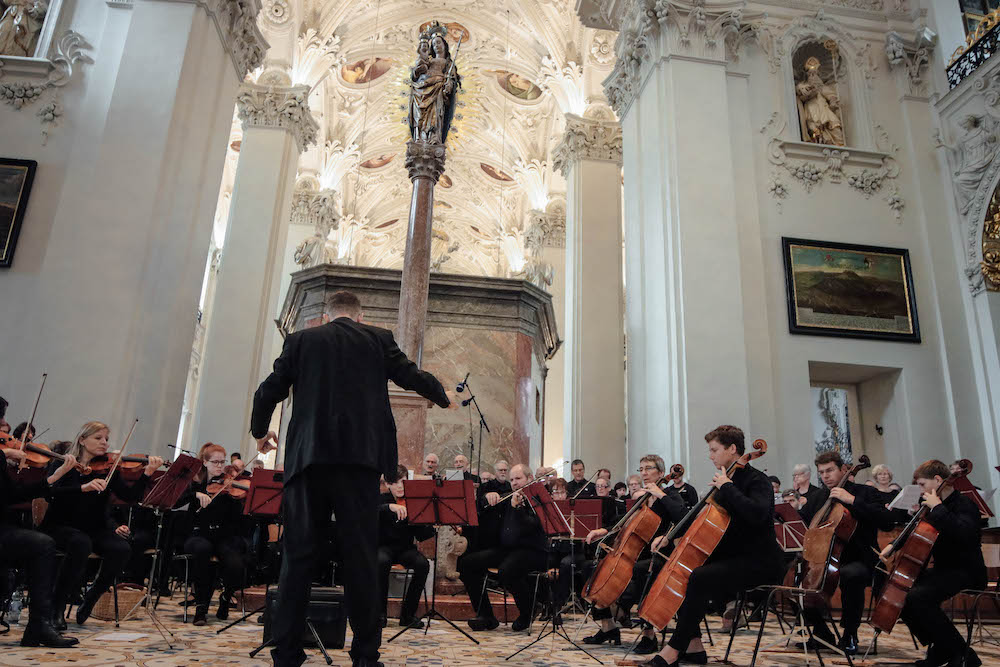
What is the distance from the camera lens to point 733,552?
4156 millimetres

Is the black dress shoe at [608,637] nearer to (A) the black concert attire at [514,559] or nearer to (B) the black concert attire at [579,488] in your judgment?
(A) the black concert attire at [514,559]

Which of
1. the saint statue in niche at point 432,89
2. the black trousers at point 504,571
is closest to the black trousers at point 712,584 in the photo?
the black trousers at point 504,571

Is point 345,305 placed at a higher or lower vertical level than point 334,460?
higher

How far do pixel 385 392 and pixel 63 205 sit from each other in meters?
6.72

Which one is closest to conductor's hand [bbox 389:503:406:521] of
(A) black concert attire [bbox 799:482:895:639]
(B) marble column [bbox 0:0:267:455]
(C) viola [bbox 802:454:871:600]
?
(C) viola [bbox 802:454:871:600]

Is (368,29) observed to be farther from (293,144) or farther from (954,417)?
(954,417)

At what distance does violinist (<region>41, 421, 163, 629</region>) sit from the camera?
15.2 feet

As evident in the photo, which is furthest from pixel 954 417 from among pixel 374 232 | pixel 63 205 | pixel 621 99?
A: pixel 374 232

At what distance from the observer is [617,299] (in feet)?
46.1

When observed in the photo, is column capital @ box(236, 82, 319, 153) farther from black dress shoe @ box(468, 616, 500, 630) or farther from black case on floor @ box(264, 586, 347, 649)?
black case on floor @ box(264, 586, 347, 649)

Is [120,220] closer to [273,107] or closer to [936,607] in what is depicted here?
[273,107]

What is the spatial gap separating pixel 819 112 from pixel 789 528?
23.9ft

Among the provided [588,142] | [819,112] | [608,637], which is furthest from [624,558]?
[588,142]

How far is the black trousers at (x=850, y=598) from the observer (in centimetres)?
504
